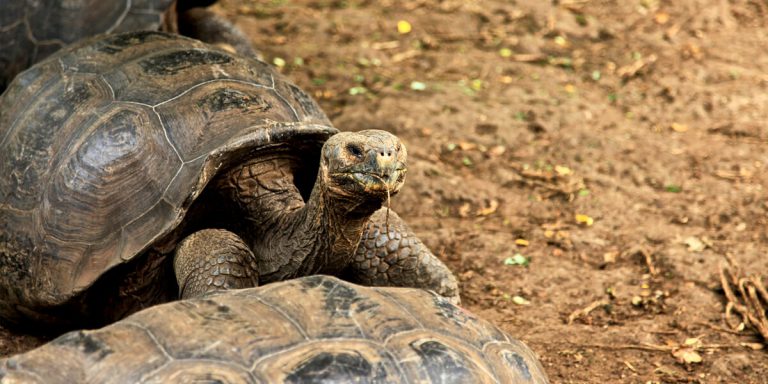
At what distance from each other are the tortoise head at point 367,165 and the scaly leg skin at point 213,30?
2.76 metres

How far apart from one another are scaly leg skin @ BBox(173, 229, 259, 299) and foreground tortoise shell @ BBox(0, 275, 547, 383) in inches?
24.2

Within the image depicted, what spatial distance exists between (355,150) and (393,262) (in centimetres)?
85

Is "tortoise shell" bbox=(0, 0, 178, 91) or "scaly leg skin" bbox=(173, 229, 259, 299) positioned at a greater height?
"tortoise shell" bbox=(0, 0, 178, 91)

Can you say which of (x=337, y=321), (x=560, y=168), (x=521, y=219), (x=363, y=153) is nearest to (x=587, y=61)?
(x=560, y=168)

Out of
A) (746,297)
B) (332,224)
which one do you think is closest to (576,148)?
(746,297)

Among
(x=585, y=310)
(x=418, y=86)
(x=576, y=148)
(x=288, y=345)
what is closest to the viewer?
(x=288, y=345)

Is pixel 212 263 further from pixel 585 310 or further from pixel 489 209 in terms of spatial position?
pixel 489 209

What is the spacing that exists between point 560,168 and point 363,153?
2.80 m

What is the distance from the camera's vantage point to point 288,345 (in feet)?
8.07

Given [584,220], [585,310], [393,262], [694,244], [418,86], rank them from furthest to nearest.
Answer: [418,86]
[584,220]
[694,244]
[585,310]
[393,262]

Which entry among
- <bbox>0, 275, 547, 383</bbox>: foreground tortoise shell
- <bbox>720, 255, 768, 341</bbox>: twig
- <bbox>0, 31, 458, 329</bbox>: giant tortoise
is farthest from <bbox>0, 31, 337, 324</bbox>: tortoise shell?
<bbox>720, 255, 768, 341</bbox>: twig

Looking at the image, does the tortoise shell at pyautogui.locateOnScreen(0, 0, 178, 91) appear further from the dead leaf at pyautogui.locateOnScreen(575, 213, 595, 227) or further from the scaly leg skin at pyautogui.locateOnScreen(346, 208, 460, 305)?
the dead leaf at pyautogui.locateOnScreen(575, 213, 595, 227)

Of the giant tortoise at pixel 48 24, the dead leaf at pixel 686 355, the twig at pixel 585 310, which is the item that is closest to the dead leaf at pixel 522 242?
the twig at pixel 585 310

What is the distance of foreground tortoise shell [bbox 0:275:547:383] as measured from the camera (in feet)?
7.72
